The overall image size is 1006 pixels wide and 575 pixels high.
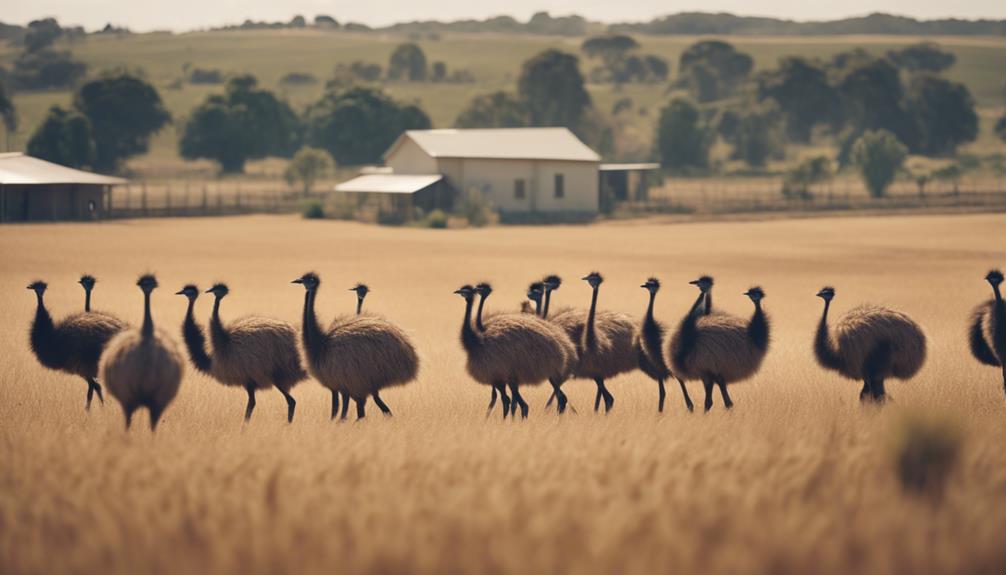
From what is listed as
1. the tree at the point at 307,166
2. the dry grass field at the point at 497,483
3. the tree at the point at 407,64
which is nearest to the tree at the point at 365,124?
the tree at the point at 307,166

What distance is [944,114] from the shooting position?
130m

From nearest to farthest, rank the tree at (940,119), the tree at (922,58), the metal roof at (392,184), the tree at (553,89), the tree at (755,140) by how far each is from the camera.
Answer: the metal roof at (392,184), the tree at (755,140), the tree at (553,89), the tree at (940,119), the tree at (922,58)

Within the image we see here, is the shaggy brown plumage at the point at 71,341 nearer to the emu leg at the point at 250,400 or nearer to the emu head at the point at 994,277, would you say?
the emu leg at the point at 250,400

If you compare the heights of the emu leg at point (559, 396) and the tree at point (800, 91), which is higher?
the tree at point (800, 91)

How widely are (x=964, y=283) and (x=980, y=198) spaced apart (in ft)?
170

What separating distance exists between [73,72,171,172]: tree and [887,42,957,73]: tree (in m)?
122

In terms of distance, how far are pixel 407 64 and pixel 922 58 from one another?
80.1 metres

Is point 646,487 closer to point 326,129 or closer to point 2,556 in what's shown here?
point 2,556

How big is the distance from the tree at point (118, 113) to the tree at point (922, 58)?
402 feet

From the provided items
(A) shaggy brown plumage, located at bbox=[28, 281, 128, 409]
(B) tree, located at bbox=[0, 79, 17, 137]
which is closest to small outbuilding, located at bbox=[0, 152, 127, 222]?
(B) tree, located at bbox=[0, 79, 17, 137]

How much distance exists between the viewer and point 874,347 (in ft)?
46.0

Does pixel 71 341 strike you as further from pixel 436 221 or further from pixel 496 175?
pixel 496 175

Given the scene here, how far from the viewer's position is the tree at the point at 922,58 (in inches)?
7392

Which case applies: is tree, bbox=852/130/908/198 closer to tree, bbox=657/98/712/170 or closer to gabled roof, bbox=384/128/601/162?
gabled roof, bbox=384/128/601/162
